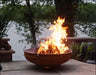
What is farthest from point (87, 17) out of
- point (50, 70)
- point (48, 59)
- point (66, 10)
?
→ point (48, 59)

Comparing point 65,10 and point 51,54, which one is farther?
point 65,10

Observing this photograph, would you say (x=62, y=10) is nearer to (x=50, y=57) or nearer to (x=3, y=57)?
(x=3, y=57)

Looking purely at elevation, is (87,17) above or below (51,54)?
above

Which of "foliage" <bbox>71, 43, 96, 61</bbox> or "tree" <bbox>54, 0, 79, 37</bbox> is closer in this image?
"foliage" <bbox>71, 43, 96, 61</bbox>

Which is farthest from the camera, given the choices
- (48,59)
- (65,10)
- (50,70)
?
(65,10)

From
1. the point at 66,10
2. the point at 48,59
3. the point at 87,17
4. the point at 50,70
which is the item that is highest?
the point at 66,10

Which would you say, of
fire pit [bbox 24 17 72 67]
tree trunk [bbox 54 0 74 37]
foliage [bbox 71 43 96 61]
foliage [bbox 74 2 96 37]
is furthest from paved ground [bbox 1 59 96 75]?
foliage [bbox 74 2 96 37]

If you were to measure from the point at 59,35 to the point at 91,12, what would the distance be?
4.76 metres

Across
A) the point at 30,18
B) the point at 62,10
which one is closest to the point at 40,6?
the point at 30,18

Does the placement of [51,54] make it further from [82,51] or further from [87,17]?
[87,17]

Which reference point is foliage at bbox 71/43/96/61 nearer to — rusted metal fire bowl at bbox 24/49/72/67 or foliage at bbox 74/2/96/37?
rusted metal fire bowl at bbox 24/49/72/67

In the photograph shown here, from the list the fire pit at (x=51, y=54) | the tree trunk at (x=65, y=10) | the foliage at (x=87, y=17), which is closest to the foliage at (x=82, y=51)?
the fire pit at (x=51, y=54)

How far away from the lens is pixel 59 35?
479cm

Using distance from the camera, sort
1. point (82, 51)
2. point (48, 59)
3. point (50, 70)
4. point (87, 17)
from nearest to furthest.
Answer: point (48, 59) < point (50, 70) < point (82, 51) < point (87, 17)
